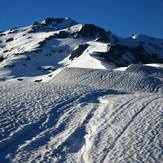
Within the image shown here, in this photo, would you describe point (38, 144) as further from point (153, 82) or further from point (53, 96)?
point (153, 82)

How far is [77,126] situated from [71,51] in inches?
5387

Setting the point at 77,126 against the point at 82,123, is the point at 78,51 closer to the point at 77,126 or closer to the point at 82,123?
the point at 82,123

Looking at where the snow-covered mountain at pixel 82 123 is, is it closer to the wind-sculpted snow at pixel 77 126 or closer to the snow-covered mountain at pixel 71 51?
the wind-sculpted snow at pixel 77 126

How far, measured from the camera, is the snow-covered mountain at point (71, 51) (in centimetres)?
11900

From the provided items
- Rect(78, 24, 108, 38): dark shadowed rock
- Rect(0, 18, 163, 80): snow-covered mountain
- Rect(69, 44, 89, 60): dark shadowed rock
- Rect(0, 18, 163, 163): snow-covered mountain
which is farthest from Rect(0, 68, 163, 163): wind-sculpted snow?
Rect(78, 24, 108, 38): dark shadowed rock

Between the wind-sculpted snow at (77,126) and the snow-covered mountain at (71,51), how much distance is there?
5829cm

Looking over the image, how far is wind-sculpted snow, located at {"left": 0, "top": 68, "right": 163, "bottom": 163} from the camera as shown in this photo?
17.1 metres

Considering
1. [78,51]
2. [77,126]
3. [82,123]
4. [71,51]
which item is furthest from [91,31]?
[77,126]

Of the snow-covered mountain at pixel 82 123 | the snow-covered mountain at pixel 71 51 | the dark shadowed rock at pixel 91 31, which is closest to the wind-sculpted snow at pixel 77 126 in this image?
the snow-covered mountain at pixel 82 123

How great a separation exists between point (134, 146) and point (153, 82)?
2651 cm

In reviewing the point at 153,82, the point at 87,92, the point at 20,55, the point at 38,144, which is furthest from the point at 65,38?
the point at 38,144

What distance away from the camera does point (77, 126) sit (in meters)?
21.5

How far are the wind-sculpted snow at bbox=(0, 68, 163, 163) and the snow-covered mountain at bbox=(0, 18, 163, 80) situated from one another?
58.3 metres

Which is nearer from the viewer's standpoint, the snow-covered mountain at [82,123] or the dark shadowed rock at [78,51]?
the snow-covered mountain at [82,123]
